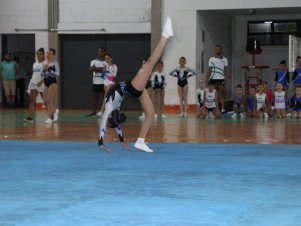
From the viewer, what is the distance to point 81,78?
79.3 ft

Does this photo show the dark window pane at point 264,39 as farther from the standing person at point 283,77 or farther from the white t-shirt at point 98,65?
the white t-shirt at point 98,65

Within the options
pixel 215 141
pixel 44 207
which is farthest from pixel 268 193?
pixel 215 141

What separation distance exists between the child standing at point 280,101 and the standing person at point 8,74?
1007 cm

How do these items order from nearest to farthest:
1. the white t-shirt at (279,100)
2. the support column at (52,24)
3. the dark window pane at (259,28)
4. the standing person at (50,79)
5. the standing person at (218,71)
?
the standing person at (50,79), the white t-shirt at (279,100), the standing person at (218,71), the support column at (52,24), the dark window pane at (259,28)

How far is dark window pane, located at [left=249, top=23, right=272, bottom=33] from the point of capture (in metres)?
25.1

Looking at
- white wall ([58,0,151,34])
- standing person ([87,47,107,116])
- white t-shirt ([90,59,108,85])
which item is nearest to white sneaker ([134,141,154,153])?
standing person ([87,47,107,116])

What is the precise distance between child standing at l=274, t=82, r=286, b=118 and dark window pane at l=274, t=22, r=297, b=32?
633cm

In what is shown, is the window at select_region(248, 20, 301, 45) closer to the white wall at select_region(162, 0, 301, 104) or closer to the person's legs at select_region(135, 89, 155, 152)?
the white wall at select_region(162, 0, 301, 104)

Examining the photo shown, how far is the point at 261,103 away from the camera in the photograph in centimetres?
1892

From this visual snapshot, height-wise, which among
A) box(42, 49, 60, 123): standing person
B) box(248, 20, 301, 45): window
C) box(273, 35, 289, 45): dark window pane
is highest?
box(248, 20, 301, 45): window

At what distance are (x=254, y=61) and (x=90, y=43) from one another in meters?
6.29

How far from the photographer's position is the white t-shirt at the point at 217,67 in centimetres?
1973

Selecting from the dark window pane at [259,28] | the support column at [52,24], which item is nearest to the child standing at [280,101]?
the dark window pane at [259,28]

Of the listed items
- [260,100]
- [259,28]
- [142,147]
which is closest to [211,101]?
[260,100]
